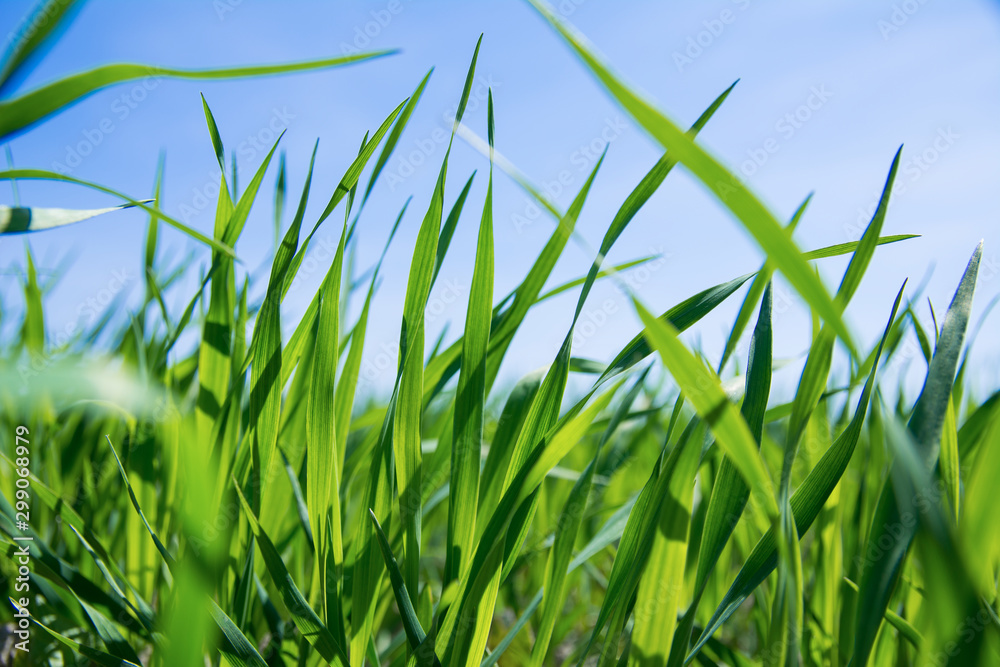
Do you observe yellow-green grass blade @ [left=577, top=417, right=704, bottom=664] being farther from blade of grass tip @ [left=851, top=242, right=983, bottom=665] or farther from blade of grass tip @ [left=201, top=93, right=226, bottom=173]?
blade of grass tip @ [left=201, top=93, right=226, bottom=173]

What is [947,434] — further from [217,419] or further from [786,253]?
[217,419]

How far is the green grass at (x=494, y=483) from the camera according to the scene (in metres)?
0.28

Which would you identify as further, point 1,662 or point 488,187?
point 1,662

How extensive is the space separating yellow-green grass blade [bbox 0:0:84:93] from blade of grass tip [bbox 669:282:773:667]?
46 cm

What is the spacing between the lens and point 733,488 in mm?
404

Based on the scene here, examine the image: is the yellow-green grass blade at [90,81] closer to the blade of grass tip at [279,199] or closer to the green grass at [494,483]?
the green grass at [494,483]

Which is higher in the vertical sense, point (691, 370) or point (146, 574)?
point (691, 370)

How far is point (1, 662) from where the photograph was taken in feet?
2.08

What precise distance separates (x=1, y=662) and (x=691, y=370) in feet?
2.72

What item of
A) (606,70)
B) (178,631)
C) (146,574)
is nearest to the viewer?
(606,70)

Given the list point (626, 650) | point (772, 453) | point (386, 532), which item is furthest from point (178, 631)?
point (772, 453)

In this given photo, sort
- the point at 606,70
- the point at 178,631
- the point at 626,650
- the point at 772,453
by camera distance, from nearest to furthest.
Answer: the point at 606,70 < the point at 178,631 < the point at 626,650 < the point at 772,453

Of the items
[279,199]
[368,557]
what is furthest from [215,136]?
[368,557]

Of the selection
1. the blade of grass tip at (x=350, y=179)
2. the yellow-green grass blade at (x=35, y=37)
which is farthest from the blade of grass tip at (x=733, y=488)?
the yellow-green grass blade at (x=35, y=37)
